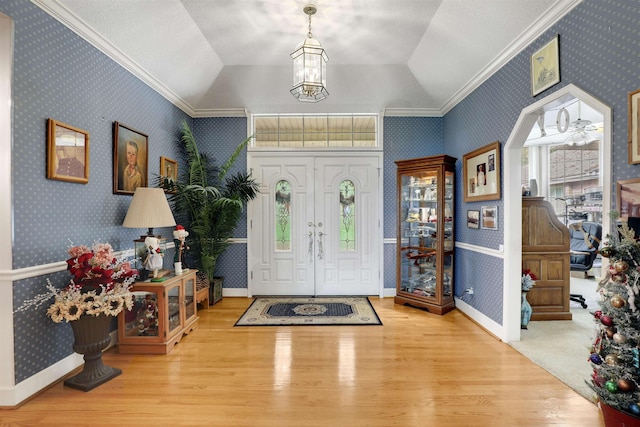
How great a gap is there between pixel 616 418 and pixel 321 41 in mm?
4184

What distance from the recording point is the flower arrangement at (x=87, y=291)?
98.1 inches

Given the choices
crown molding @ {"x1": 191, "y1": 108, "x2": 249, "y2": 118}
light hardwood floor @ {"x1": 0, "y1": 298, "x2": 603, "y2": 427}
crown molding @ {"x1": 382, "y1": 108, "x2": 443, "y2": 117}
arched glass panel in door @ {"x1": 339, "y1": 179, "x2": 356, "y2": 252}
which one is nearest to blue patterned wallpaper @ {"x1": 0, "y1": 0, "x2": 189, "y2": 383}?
light hardwood floor @ {"x1": 0, "y1": 298, "x2": 603, "y2": 427}

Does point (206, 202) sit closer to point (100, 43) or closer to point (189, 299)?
point (189, 299)

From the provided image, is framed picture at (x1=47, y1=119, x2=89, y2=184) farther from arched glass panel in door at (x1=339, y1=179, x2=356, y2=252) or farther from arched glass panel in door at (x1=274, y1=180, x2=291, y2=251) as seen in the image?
arched glass panel in door at (x1=339, y1=179, x2=356, y2=252)

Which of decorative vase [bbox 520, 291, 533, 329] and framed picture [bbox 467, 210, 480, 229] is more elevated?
framed picture [bbox 467, 210, 480, 229]

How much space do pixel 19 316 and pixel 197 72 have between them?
3323 mm

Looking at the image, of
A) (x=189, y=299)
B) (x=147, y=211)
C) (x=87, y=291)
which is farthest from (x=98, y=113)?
(x=189, y=299)

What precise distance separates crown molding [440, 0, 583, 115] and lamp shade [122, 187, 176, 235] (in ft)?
12.6

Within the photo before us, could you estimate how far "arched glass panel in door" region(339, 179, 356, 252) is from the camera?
17.3 ft

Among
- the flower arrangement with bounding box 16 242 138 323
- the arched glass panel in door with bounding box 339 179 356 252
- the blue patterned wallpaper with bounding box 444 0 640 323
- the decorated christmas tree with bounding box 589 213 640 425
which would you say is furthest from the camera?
the arched glass panel in door with bounding box 339 179 356 252

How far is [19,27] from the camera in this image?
2359 millimetres

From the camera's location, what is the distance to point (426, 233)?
4.71 m

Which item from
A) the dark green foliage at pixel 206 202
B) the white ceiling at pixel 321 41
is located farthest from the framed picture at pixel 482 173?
the dark green foliage at pixel 206 202

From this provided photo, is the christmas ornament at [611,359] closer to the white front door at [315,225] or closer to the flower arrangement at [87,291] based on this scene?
the flower arrangement at [87,291]
